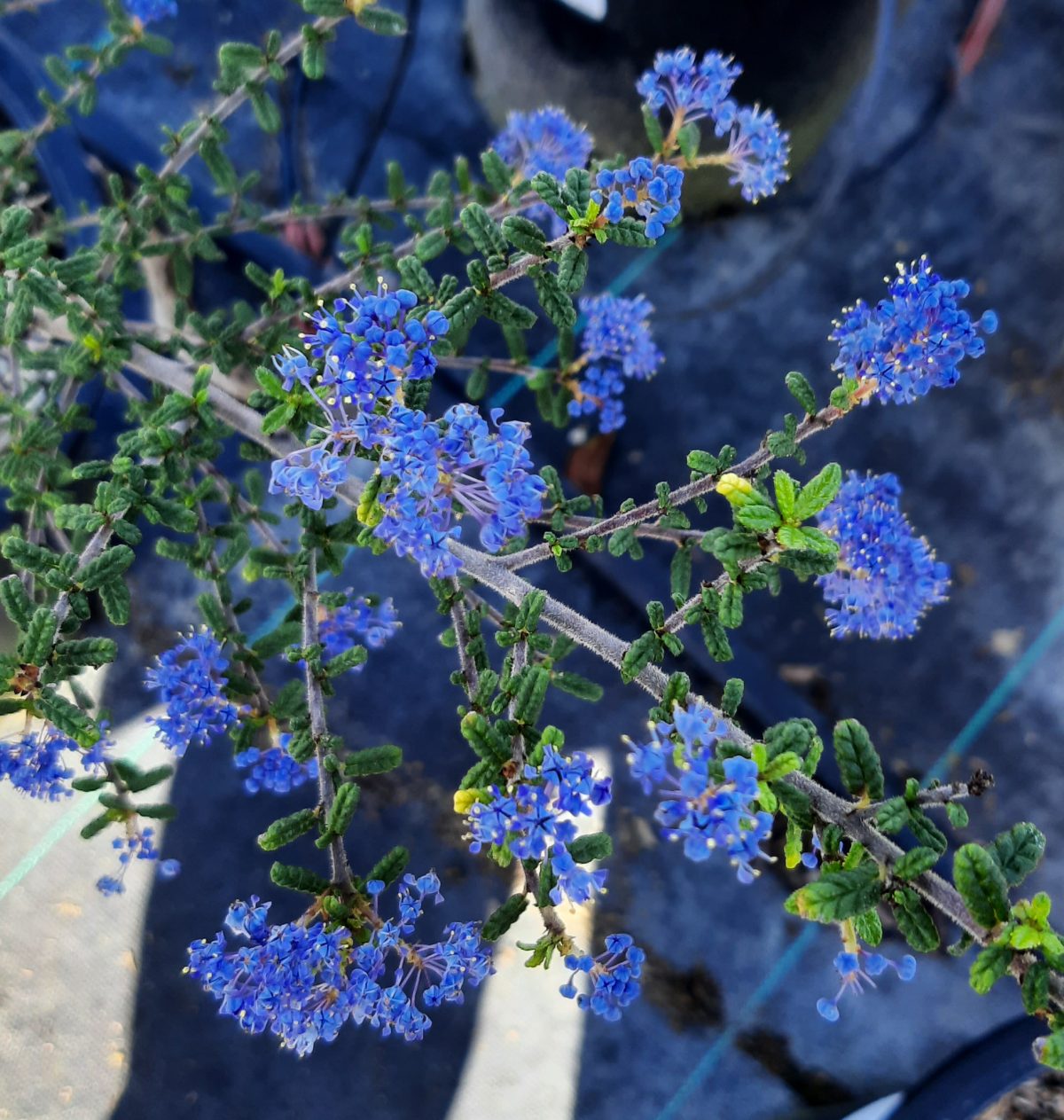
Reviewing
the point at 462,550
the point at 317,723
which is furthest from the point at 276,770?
the point at 462,550

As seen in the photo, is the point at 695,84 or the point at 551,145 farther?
the point at 551,145

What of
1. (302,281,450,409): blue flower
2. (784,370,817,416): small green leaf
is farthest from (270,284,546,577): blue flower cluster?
(784,370,817,416): small green leaf

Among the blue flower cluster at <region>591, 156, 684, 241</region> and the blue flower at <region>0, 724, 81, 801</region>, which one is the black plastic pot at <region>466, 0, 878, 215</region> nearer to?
the blue flower cluster at <region>591, 156, 684, 241</region>

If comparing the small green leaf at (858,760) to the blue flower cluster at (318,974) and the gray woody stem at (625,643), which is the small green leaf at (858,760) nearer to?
the gray woody stem at (625,643)

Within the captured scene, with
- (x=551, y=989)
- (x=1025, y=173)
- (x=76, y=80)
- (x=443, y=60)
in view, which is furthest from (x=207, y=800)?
(x=1025, y=173)

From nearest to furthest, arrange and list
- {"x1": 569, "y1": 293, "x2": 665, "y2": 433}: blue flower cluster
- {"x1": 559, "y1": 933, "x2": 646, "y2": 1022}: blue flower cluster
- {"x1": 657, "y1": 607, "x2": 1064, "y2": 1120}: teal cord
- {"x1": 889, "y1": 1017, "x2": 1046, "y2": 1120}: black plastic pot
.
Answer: {"x1": 559, "y1": 933, "x2": 646, "y2": 1022}: blue flower cluster
{"x1": 569, "y1": 293, "x2": 665, "y2": 433}: blue flower cluster
{"x1": 889, "y1": 1017, "x2": 1046, "y2": 1120}: black plastic pot
{"x1": 657, "y1": 607, "x2": 1064, "y2": 1120}: teal cord

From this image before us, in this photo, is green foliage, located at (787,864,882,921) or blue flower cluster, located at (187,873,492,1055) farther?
blue flower cluster, located at (187,873,492,1055)

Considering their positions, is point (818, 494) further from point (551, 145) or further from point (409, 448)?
point (551, 145)
